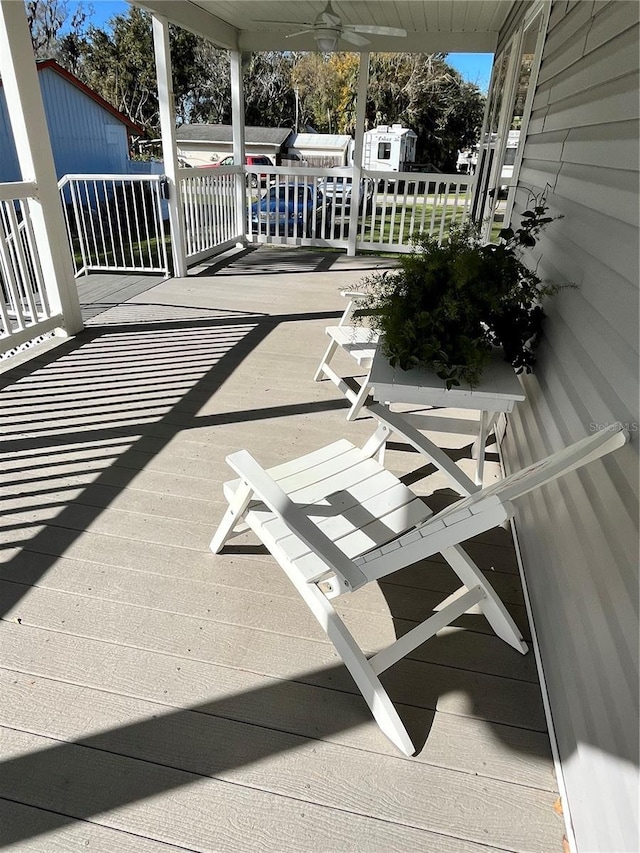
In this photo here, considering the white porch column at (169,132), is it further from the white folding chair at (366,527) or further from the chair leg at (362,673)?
the chair leg at (362,673)

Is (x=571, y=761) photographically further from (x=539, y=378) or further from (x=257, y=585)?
(x=539, y=378)

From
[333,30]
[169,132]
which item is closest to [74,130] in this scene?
[169,132]

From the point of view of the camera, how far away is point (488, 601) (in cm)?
156

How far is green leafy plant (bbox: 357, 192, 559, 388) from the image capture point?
185cm

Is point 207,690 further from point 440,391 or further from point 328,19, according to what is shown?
point 328,19

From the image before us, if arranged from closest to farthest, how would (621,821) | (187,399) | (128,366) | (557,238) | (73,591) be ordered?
(621,821), (73,591), (557,238), (187,399), (128,366)

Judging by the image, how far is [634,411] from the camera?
112 centimetres

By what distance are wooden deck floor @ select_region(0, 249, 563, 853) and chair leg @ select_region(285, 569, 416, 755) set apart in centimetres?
6

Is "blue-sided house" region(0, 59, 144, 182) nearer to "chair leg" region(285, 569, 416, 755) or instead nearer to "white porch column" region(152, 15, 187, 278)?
"white porch column" region(152, 15, 187, 278)

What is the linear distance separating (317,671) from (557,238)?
5.72 feet

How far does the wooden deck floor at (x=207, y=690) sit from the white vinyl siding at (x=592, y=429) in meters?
0.18

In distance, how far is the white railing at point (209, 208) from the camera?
19.7 feet

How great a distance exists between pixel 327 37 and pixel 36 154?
311cm

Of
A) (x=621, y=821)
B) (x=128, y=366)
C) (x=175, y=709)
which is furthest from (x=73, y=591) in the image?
(x=128, y=366)
